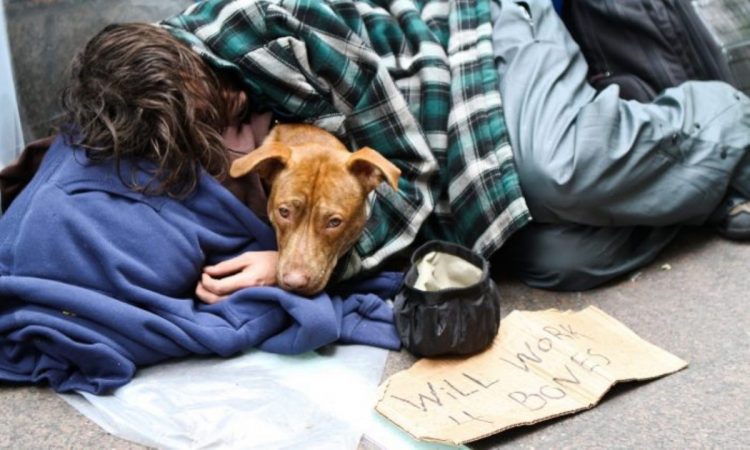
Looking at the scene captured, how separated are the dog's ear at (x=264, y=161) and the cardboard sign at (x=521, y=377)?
0.66 meters

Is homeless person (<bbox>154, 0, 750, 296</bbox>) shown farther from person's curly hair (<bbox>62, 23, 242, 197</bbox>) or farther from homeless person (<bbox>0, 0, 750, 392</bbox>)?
person's curly hair (<bbox>62, 23, 242, 197</bbox>)

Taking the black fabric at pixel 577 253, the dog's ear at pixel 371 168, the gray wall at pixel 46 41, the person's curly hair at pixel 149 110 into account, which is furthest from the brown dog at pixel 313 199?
the gray wall at pixel 46 41

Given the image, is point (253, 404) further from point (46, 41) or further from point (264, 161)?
point (46, 41)

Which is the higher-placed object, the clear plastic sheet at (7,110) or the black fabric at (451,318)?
the clear plastic sheet at (7,110)

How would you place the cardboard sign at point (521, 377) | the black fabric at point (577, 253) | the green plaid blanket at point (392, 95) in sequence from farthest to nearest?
the black fabric at point (577, 253) < the green plaid blanket at point (392, 95) < the cardboard sign at point (521, 377)

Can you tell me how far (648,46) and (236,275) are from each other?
1.68 metres

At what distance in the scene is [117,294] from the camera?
2.29 metres

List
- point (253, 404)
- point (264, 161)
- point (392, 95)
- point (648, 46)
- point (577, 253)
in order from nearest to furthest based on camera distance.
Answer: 1. point (253, 404)
2. point (264, 161)
3. point (392, 95)
4. point (577, 253)
5. point (648, 46)

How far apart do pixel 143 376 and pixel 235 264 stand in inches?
15.2

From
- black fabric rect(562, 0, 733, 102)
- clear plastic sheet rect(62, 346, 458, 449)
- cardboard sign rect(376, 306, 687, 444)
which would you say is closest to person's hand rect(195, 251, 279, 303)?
clear plastic sheet rect(62, 346, 458, 449)

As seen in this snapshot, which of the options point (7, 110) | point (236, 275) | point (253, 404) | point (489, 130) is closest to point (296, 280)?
point (236, 275)

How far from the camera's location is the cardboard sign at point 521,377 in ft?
6.76

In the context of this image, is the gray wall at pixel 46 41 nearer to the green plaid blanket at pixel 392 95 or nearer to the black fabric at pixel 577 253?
the green plaid blanket at pixel 392 95

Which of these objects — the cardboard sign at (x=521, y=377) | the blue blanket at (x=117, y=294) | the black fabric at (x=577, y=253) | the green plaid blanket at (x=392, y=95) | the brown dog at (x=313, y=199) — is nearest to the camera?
the cardboard sign at (x=521, y=377)
